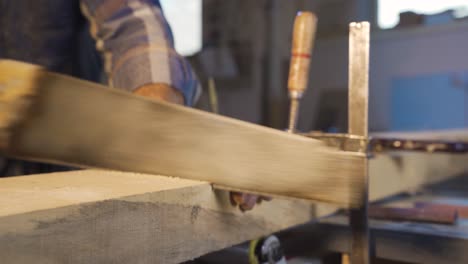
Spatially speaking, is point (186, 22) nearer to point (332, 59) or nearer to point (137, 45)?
point (332, 59)

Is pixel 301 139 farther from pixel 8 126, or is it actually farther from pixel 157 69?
pixel 157 69

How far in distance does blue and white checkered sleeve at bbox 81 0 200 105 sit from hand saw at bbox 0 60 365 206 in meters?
0.44

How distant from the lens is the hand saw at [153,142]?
0.45 meters

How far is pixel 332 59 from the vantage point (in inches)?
117

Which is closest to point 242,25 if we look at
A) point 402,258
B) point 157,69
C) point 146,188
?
point 157,69

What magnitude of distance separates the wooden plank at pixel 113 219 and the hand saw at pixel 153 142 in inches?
→ 1.6

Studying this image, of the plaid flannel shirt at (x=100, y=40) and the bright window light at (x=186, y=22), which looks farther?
the bright window light at (x=186, y=22)

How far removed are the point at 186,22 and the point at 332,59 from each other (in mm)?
A: 1312

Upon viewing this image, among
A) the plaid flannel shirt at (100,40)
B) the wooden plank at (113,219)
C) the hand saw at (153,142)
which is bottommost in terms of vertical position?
the wooden plank at (113,219)

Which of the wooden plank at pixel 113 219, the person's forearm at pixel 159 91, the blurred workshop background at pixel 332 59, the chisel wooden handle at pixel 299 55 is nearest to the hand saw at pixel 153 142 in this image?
the wooden plank at pixel 113 219

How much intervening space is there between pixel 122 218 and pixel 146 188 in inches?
2.4

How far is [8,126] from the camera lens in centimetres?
44

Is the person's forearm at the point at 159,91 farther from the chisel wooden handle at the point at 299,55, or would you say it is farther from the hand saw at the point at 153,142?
the hand saw at the point at 153,142

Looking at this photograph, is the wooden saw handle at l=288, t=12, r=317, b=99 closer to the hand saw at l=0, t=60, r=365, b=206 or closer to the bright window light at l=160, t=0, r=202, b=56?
the hand saw at l=0, t=60, r=365, b=206
